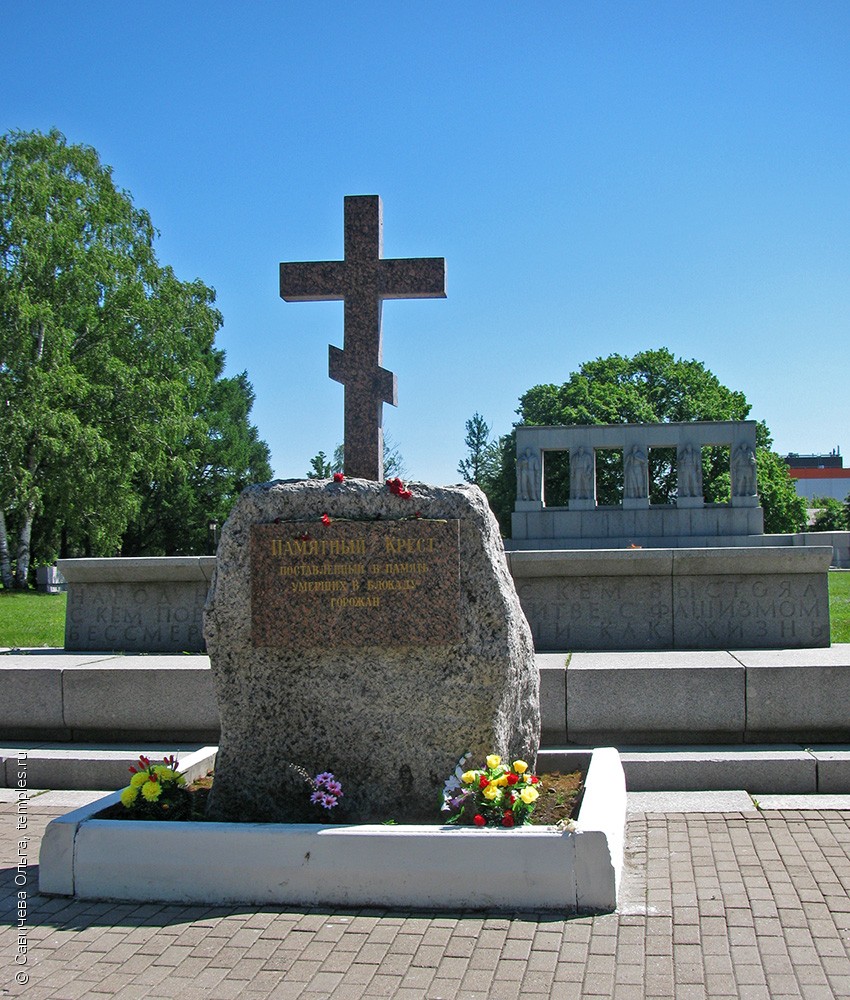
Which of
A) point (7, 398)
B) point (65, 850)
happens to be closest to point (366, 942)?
point (65, 850)

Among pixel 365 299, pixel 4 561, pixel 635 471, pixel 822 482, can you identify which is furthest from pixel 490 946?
pixel 822 482

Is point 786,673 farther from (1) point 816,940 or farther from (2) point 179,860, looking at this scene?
(2) point 179,860

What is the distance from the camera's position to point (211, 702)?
297 inches

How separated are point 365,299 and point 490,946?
14.4 ft

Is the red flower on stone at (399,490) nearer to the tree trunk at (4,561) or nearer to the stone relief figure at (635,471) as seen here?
the stone relief figure at (635,471)

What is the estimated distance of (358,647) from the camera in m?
5.52

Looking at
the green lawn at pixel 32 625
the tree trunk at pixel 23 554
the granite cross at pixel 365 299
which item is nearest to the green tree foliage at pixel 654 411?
the tree trunk at pixel 23 554

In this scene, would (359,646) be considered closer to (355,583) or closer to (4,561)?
(355,583)

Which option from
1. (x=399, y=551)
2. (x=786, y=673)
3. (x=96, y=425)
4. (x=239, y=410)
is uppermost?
(x=239, y=410)

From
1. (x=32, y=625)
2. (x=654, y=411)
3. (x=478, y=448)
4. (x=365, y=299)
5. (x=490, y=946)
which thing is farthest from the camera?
(x=478, y=448)

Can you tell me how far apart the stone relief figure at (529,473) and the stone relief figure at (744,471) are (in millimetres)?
5910

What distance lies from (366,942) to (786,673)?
3808 millimetres

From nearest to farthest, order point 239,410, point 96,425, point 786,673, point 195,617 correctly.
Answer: point 786,673, point 195,617, point 96,425, point 239,410

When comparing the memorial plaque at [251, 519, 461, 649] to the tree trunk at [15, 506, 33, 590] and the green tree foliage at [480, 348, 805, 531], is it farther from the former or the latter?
the green tree foliage at [480, 348, 805, 531]
